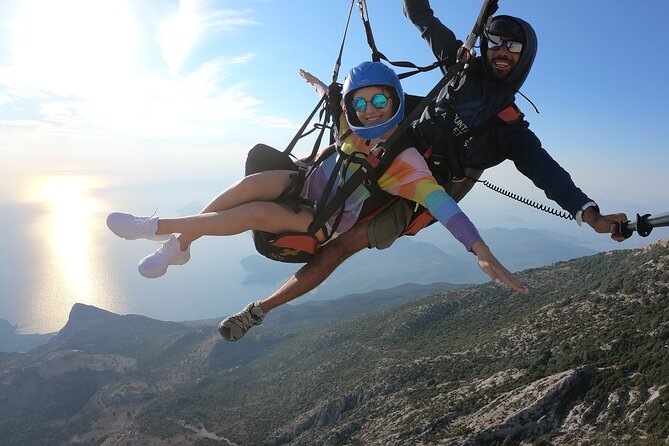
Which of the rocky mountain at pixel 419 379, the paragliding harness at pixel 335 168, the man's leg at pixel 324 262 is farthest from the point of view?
the rocky mountain at pixel 419 379

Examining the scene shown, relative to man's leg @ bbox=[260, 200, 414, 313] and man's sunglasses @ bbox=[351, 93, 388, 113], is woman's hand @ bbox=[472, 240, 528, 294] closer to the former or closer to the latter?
man's leg @ bbox=[260, 200, 414, 313]

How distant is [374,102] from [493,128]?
4.63 ft

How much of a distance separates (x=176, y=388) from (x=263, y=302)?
10869 centimetres

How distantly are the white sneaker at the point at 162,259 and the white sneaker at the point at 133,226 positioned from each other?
14 centimetres

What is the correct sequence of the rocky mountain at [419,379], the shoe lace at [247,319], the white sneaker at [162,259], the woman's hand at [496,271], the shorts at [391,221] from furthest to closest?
1. the rocky mountain at [419,379]
2. the shoe lace at [247,319]
3. the shorts at [391,221]
4. the white sneaker at [162,259]
5. the woman's hand at [496,271]

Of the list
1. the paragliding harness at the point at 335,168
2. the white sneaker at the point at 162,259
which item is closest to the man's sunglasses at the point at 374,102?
the paragliding harness at the point at 335,168

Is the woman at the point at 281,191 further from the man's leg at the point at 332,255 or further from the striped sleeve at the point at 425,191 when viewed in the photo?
the man's leg at the point at 332,255

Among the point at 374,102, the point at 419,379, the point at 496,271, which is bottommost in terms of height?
the point at 419,379

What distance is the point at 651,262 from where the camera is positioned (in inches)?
1863

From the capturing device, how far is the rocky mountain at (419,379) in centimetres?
3522

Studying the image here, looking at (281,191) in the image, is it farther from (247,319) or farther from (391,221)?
(247,319)

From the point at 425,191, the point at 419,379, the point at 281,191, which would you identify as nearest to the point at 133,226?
the point at 281,191

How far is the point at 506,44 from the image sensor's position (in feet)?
14.9

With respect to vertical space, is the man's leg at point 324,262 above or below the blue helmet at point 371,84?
below
